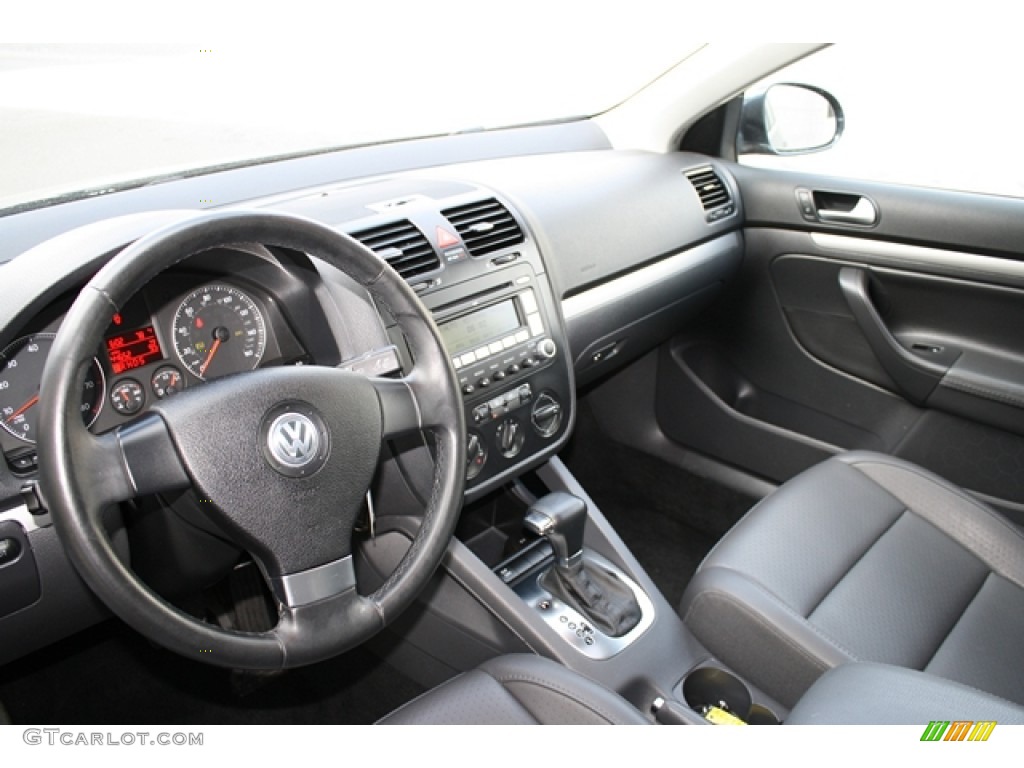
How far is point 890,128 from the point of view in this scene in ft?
7.42

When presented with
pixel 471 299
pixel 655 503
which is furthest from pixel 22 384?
pixel 655 503

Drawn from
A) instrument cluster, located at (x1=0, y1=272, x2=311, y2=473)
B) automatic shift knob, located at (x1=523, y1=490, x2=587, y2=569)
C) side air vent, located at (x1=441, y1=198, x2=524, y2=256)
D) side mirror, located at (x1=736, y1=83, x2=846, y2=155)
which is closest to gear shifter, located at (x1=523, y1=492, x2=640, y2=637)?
automatic shift knob, located at (x1=523, y1=490, x2=587, y2=569)

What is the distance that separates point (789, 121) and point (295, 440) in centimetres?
189

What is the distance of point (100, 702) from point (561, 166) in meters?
1.62

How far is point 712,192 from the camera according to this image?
2432 mm

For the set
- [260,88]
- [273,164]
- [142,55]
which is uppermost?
[142,55]

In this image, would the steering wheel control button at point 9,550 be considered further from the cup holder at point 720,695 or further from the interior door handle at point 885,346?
the interior door handle at point 885,346

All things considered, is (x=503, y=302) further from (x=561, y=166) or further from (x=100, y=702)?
(x=100, y=702)

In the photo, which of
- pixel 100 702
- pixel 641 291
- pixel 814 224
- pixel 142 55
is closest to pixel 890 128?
pixel 814 224

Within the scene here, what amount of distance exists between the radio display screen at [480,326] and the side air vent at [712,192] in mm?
862

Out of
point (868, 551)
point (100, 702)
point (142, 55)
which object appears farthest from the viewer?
point (100, 702)

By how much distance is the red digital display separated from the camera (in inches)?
48.8

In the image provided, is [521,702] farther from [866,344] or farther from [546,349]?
[866,344]

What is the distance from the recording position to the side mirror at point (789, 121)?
7.74 feet
